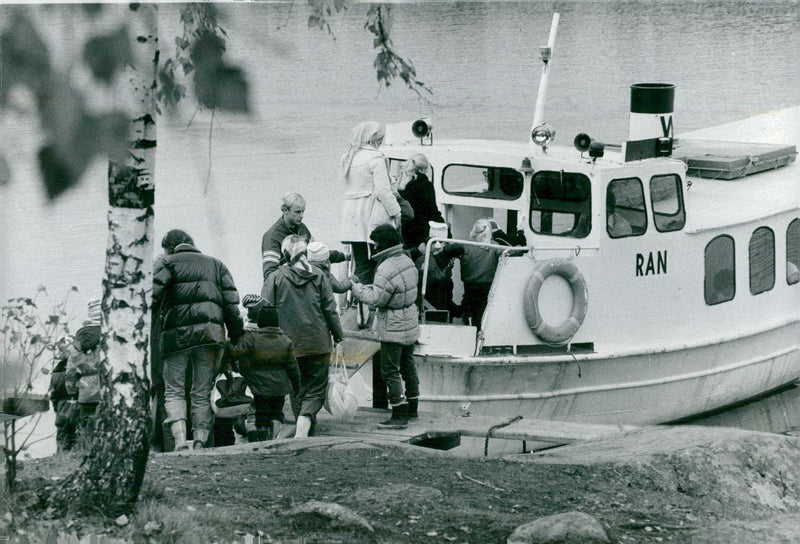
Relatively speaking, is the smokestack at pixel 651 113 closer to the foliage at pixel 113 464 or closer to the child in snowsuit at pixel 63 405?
the child in snowsuit at pixel 63 405

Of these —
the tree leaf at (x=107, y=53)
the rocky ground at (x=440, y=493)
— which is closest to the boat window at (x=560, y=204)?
the rocky ground at (x=440, y=493)

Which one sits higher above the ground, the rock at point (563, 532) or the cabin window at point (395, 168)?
the cabin window at point (395, 168)

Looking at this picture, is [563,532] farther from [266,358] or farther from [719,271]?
[719,271]

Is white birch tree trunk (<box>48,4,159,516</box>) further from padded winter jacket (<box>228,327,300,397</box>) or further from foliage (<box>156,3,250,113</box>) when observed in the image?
padded winter jacket (<box>228,327,300,397</box>)

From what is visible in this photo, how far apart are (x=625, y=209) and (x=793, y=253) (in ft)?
10.4

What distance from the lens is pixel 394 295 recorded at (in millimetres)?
8867

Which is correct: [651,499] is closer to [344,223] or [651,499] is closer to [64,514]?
[64,514]

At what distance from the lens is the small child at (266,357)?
823cm

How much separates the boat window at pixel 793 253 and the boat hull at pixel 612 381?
544 millimetres

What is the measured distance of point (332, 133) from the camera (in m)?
30.0

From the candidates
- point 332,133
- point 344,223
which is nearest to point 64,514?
point 344,223

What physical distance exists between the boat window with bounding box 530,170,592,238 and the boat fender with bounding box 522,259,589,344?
0.59 metres

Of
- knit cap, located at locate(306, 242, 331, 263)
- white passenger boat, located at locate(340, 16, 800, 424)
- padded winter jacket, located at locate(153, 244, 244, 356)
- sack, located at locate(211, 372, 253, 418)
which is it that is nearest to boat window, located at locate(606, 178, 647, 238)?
white passenger boat, located at locate(340, 16, 800, 424)

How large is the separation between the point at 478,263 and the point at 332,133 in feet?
65.1
